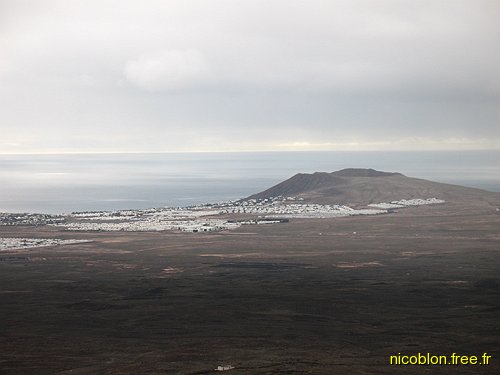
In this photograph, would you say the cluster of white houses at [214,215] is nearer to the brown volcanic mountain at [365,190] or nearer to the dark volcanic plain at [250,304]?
the brown volcanic mountain at [365,190]

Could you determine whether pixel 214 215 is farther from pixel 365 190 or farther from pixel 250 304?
pixel 250 304

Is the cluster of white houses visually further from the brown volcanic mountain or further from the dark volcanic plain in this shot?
the dark volcanic plain

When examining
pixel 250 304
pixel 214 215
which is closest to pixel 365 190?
pixel 214 215

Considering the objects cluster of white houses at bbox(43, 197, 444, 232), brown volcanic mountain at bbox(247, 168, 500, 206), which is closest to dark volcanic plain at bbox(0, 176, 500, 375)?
cluster of white houses at bbox(43, 197, 444, 232)

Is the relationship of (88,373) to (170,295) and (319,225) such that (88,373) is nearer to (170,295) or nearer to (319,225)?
(170,295)

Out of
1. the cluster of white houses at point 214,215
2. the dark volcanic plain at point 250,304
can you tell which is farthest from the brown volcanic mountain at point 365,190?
the dark volcanic plain at point 250,304

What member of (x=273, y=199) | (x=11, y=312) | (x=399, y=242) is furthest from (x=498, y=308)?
(x=273, y=199)
